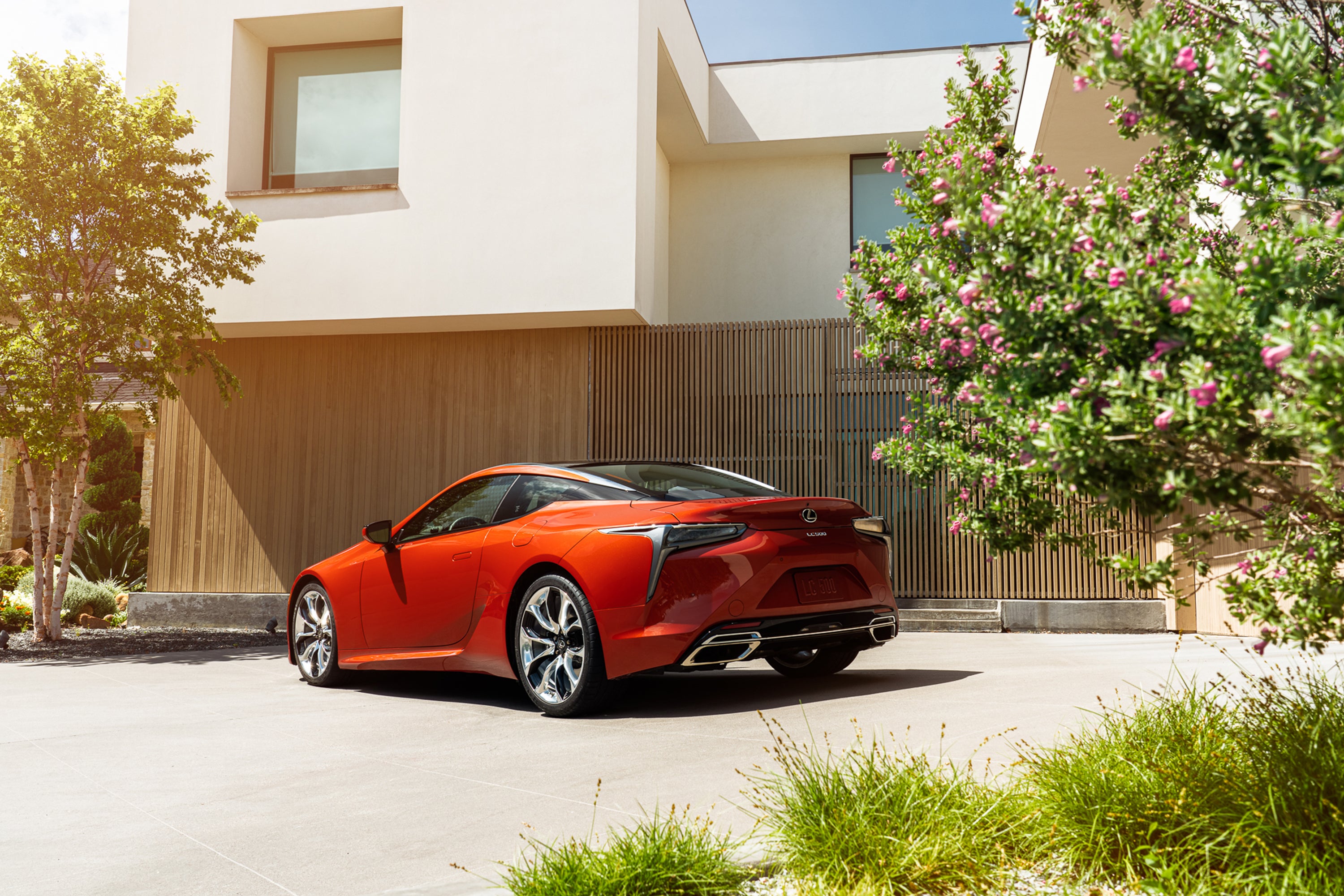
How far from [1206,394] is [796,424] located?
1033 cm

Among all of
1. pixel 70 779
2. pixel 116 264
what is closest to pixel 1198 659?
pixel 70 779

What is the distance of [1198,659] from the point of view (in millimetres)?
8031

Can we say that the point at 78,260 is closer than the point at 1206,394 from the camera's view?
No

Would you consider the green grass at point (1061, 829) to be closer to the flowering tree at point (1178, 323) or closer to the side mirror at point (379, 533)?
the flowering tree at point (1178, 323)

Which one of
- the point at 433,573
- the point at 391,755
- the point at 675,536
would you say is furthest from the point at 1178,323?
the point at 433,573

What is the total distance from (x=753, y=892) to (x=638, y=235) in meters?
9.86

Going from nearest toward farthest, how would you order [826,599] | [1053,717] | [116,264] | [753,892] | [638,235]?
[753,892] → [1053,717] → [826,599] → [116,264] → [638,235]

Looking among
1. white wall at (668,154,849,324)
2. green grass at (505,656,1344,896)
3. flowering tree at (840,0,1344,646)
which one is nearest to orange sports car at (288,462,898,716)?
green grass at (505,656,1344,896)

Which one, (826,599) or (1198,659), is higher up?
(826,599)

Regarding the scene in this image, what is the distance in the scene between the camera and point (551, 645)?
19.4 ft

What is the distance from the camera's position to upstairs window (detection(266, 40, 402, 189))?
43.9 ft

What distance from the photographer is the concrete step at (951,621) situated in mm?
11602

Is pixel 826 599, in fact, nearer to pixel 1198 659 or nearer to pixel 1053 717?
pixel 1053 717

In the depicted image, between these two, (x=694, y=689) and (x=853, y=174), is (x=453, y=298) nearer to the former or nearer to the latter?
(x=694, y=689)
